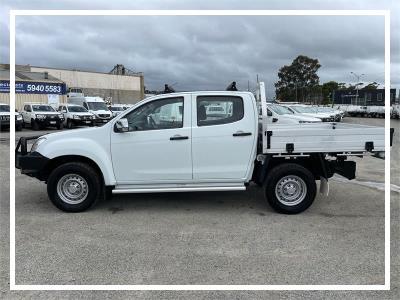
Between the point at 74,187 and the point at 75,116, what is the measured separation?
2139cm

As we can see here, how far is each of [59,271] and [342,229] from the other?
3.53 metres

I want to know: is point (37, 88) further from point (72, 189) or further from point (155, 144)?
point (155, 144)

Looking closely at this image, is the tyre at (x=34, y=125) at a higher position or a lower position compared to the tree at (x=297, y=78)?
lower

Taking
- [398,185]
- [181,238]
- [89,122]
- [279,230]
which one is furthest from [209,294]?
[89,122]

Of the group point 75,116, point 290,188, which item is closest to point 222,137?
point 290,188

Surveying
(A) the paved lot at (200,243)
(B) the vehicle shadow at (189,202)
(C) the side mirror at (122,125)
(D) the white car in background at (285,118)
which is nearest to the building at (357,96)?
(D) the white car in background at (285,118)

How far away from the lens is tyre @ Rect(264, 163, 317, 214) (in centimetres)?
610

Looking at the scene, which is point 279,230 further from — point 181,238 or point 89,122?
point 89,122

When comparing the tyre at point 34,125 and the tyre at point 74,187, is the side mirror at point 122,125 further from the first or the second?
the tyre at point 34,125

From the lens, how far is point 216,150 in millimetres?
6121

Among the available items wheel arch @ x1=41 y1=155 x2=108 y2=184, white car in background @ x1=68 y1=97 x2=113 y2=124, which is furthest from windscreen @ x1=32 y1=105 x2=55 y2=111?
wheel arch @ x1=41 y1=155 x2=108 y2=184

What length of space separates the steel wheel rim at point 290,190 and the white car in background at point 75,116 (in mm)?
22456

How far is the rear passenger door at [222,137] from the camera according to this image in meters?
6.10

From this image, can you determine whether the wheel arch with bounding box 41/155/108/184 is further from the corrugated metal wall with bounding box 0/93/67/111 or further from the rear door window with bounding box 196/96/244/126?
the corrugated metal wall with bounding box 0/93/67/111
